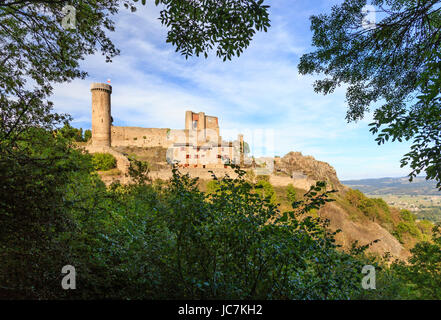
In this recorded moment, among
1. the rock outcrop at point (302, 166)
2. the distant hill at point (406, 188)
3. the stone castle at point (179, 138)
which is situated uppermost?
the stone castle at point (179, 138)

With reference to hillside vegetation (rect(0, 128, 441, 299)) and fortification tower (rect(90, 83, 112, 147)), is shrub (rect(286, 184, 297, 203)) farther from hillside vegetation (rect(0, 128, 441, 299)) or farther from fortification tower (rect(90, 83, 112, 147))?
fortification tower (rect(90, 83, 112, 147))

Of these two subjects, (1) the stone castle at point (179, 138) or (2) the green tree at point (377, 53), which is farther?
(1) the stone castle at point (179, 138)

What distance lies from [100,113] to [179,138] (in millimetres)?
12994

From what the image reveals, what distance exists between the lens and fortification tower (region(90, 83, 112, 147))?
32.1 meters

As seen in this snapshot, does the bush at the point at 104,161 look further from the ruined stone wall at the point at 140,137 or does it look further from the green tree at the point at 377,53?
the green tree at the point at 377,53

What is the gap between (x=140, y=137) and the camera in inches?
1522

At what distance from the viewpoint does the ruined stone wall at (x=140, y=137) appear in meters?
37.0

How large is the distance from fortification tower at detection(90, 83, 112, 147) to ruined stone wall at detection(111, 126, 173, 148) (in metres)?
2.97

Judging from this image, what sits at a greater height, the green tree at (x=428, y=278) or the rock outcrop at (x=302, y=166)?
the rock outcrop at (x=302, y=166)

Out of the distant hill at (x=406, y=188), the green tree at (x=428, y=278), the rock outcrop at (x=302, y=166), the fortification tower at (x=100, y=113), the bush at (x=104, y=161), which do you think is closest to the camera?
the green tree at (x=428, y=278)

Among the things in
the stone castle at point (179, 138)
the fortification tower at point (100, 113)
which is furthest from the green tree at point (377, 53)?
the fortification tower at point (100, 113)

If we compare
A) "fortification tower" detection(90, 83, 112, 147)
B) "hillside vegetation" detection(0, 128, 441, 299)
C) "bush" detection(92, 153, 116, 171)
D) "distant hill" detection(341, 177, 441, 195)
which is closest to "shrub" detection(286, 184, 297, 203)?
"distant hill" detection(341, 177, 441, 195)
